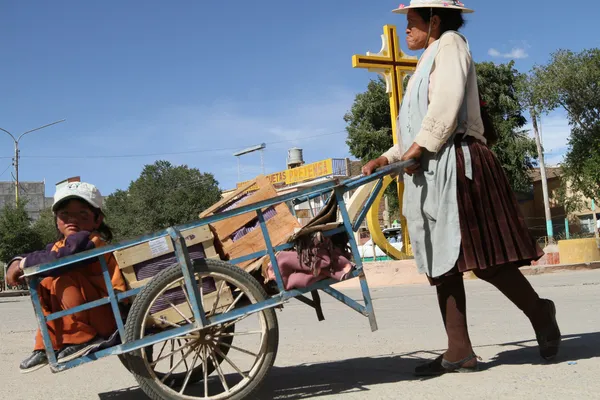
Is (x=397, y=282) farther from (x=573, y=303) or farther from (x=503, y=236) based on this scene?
(x=503, y=236)

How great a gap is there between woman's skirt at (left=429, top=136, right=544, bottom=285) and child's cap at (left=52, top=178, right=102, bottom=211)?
6.60 feet

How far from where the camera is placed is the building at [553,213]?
45.3 meters

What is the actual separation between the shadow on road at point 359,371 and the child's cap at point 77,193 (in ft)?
3.75

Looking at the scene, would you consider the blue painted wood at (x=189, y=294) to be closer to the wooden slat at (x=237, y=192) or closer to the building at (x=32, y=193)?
the wooden slat at (x=237, y=192)

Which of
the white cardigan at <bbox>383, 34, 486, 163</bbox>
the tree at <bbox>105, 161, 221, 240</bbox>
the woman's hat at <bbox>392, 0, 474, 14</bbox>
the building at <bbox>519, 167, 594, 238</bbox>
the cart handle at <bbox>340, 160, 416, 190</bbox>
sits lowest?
the building at <bbox>519, 167, 594, 238</bbox>

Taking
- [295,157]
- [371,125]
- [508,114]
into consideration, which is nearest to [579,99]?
[508,114]

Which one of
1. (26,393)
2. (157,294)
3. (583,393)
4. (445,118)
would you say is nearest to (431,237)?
(445,118)

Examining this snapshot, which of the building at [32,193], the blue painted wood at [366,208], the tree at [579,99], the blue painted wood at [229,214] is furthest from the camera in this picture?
the building at [32,193]

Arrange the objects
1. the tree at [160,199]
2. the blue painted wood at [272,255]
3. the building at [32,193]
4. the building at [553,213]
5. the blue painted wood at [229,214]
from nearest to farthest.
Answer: the blue painted wood at [229,214], the blue painted wood at [272,255], the building at [553,213], the tree at [160,199], the building at [32,193]

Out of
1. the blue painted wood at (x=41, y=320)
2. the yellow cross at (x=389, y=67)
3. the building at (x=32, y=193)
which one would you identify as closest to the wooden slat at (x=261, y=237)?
the blue painted wood at (x=41, y=320)

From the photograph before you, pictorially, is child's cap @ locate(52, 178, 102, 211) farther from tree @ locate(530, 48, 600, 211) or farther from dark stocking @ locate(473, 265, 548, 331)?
tree @ locate(530, 48, 600, 211)

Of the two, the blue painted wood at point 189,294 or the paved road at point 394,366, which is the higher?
the blue painted wood at point 189,294

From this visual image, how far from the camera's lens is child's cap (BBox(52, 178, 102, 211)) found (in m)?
3.49

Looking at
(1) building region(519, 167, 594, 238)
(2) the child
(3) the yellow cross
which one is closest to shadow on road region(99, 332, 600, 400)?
(2) the child
